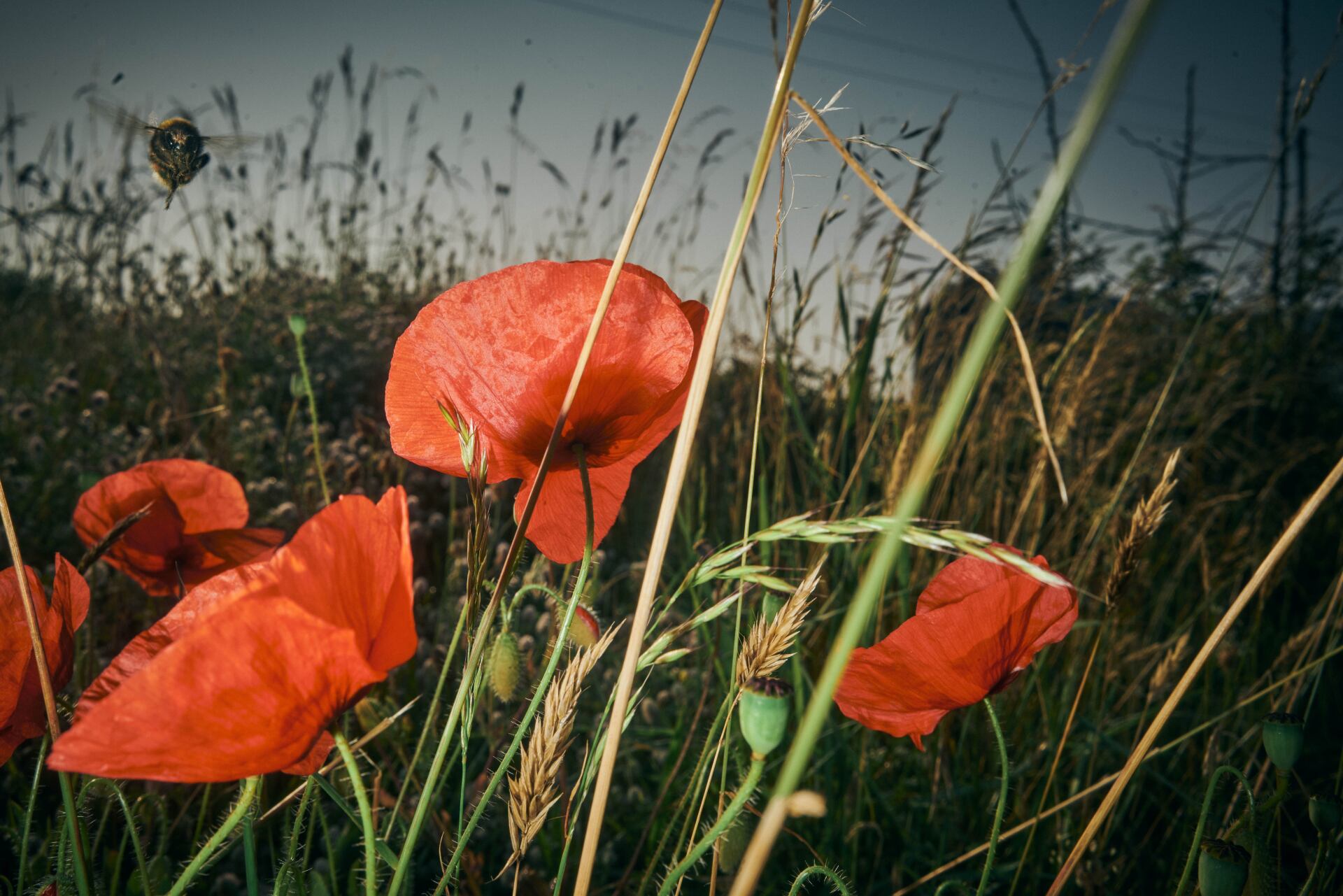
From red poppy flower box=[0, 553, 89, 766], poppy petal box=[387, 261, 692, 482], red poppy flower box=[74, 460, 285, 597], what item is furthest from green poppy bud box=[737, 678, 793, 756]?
red poppy flower box=[74, 460, 285, 597]

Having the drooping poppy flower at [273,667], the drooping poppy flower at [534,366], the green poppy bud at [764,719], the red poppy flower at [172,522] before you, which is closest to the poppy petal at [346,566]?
the drooping poppy flower at [273,667]

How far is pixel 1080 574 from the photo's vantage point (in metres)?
1.50

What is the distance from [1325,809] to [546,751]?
2.13 feet

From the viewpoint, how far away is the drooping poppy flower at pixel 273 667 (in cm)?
35

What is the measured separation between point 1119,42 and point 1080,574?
1.52 metres

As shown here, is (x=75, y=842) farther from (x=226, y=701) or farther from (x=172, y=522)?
(x=172, y=522)

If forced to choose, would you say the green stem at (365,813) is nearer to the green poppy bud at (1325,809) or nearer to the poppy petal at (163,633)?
the poppy petal at (163,633)

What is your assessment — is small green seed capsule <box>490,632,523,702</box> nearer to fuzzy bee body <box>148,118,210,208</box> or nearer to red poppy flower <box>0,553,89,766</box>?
red poppy flower <box>0,553,89,766</box>

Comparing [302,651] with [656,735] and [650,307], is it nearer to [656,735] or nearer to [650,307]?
[650,307]

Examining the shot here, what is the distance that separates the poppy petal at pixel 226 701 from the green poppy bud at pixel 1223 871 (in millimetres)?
558

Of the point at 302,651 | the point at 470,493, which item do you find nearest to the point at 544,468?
the point at 470,493

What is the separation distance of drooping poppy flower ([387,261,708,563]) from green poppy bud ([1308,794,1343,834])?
0.62m

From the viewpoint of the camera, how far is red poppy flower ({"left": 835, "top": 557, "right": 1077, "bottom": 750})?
0.57 m

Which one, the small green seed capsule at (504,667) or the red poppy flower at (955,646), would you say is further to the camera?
the small green seed capsule at (504,667)
